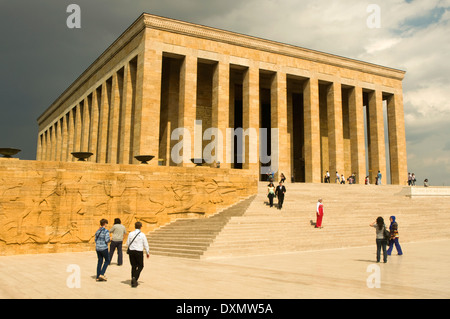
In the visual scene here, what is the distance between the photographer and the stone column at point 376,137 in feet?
108

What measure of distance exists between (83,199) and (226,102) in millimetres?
13981

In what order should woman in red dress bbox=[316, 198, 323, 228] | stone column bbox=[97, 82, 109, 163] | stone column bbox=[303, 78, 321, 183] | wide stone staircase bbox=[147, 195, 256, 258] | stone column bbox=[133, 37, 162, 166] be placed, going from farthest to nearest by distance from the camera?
stone column bbox=[97, 82, 109, 163] < stone column bbox=[303, 78, 321, 183] < stone column bbox=[133, 37, 162, 166] < woman in red dress bbox=[316, 198, 323, 228] < wide stone staircase bbox=[147, 195, 256, 258]

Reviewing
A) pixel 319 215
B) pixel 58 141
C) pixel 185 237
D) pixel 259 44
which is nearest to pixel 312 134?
pixel 259 44

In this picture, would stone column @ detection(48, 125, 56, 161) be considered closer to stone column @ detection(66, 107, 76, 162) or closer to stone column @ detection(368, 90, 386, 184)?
stone column @ detection(66, 107, 76, 162)

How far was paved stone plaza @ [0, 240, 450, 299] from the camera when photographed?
6352mm

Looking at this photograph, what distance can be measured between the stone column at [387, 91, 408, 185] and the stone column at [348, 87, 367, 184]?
153 inches

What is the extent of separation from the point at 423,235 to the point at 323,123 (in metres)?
19.8

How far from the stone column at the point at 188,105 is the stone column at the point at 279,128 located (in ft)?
21.1

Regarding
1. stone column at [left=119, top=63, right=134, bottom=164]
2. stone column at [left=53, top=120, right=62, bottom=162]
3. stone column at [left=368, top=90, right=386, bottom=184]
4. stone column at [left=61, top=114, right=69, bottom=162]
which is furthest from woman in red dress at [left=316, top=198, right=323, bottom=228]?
stone column at [left=53, top=120, right=62, bottom=162]

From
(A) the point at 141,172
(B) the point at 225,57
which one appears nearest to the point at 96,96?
(B) the point at 225,57

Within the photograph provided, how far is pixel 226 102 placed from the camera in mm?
27359

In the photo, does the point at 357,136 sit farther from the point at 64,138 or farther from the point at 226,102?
the point at 64,138

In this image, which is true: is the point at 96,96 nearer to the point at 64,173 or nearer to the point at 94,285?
the point at 64,173

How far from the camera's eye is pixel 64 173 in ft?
52.2
